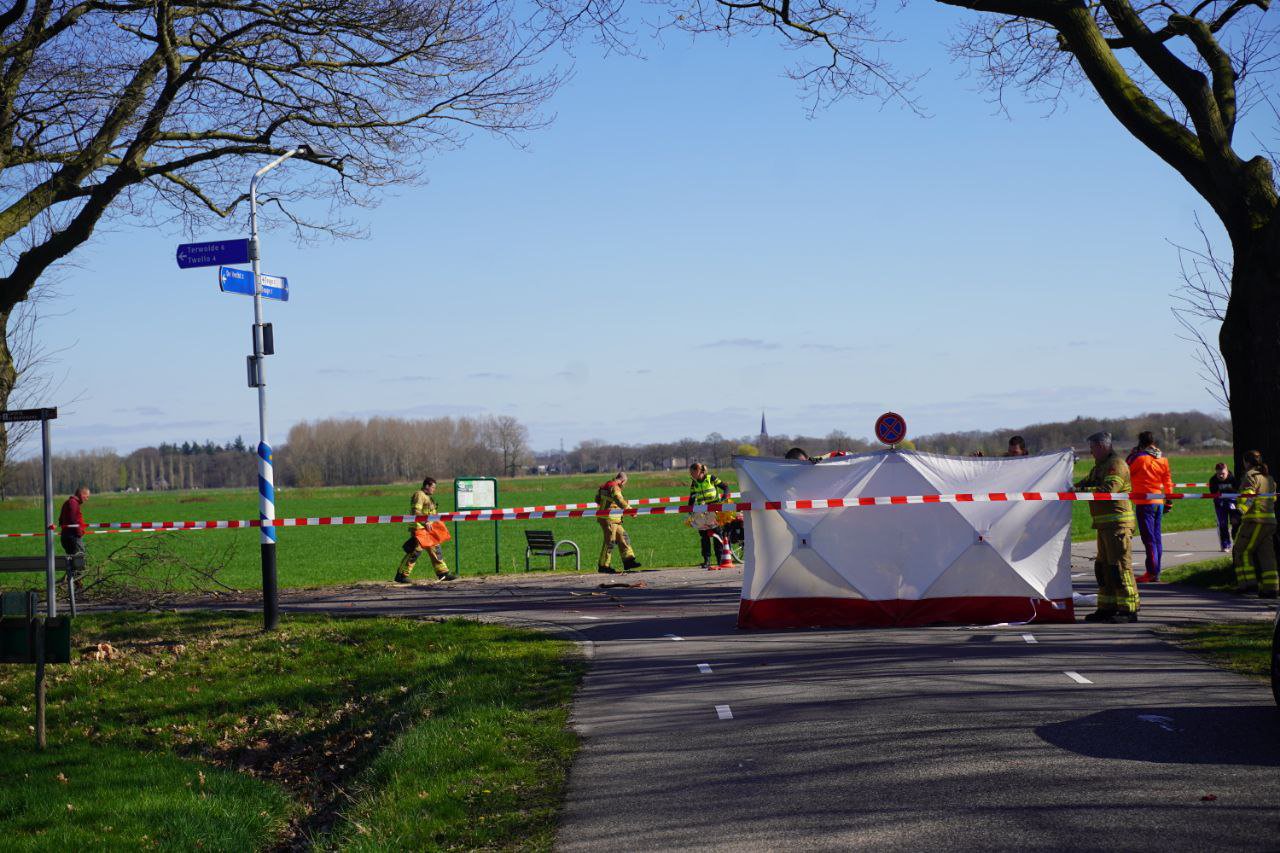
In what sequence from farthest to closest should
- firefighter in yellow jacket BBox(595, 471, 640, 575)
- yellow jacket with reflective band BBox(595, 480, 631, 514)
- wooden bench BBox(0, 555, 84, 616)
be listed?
firefighter in yellow jacket BBox(595, 471, 640, 575) < yellow jacket with reflective band BBox(595, 480, 631, 514) < wooden bench BBox(0, 555, 84, 616)

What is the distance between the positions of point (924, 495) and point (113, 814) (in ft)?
25.1

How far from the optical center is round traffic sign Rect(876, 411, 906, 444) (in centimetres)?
1413

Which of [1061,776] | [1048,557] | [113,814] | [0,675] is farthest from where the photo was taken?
[0,675]

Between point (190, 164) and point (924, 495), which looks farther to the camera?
point (190, 164)

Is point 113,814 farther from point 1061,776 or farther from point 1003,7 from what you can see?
point 1003,7

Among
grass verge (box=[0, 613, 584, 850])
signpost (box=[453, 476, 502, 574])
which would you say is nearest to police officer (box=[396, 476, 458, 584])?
signpost (box=[453, 476, 502, 574])

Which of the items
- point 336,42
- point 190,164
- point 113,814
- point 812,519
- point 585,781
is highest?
point 336,42

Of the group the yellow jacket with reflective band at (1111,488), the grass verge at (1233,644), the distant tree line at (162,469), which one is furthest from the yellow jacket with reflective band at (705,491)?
the distant tree line at (162,469)

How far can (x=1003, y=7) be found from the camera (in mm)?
14945

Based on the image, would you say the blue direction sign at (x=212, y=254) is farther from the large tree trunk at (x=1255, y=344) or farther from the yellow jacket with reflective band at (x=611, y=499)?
the large tree trunk at (x=1255, y=344)

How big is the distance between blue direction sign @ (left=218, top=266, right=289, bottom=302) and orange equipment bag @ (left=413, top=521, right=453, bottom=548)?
727cm

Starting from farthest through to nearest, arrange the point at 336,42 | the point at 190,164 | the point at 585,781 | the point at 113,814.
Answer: the point at 190,164 < the point at 336,42 < the point at 113,814 < the point at 585,781

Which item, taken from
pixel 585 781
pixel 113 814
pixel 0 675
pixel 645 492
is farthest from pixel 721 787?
pixel 645 492

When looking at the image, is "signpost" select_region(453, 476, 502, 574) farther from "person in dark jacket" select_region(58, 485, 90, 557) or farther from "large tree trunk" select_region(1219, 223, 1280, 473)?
"large tree trunk" select_region(1219, 223, 1280, 473)
